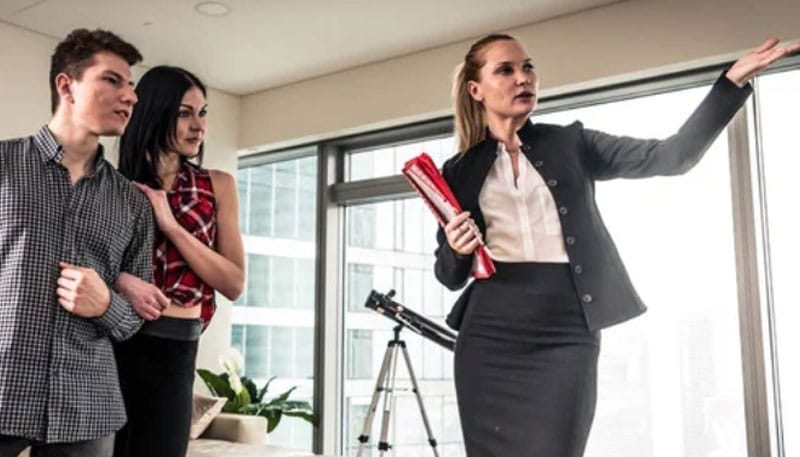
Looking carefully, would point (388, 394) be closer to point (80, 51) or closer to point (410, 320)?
point (410, 320)

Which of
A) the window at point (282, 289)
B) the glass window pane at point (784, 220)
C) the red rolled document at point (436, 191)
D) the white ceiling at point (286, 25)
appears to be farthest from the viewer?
the window at point (282, 289)

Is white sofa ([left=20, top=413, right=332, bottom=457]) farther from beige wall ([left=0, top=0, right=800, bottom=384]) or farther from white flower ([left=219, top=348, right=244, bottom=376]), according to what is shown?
beige wall ([left=0, top=0, right=800, bottom=384])

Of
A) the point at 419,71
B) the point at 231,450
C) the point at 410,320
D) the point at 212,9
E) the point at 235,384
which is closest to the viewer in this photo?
the point at 231,450

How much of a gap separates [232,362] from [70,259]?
137 inches

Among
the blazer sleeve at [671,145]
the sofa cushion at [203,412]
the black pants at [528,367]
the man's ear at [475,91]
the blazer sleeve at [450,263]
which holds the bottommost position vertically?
the sofa cushion at [203,412]

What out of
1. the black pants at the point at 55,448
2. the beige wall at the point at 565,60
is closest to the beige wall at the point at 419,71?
the beige wall at the point at 565,60

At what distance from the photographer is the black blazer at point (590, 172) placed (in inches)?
54.1

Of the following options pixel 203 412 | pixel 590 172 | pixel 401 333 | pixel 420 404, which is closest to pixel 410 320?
pixel 420 404

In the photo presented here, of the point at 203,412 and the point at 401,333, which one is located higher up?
the point at 401,333

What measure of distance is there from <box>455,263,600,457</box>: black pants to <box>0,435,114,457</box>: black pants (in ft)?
2.06

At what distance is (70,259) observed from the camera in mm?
1358

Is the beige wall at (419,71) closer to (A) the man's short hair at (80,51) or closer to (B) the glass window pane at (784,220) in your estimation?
(B) the glass window pane at (784,220)

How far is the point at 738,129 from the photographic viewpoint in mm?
3568

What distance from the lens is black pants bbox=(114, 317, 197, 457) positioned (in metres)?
1.45
